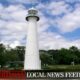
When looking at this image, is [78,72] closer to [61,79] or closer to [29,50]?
[61,79]

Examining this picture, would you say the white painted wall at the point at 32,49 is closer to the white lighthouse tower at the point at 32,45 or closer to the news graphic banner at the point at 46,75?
the white lighthouse tower at the point at 32,45

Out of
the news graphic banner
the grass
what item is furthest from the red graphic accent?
the grass

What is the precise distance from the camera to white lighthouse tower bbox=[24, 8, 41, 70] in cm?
3684

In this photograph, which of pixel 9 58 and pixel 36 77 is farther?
pixel 9 58

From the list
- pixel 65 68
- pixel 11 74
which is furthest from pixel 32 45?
pixel 11 74

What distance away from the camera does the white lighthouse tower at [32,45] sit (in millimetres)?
36844

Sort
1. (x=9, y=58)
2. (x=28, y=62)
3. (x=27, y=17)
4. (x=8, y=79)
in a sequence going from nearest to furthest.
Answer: (x=8, y=79)
(x=28, y=62)
(x=27, y=17)
(x=9, y=58)

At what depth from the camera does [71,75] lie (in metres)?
18.0

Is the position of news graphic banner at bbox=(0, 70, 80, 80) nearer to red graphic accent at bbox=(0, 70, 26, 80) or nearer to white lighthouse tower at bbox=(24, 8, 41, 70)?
red graphic accent at bbox=(0, 70, 26, 80)

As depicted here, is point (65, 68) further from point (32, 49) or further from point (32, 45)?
Answer: point (32, 45)

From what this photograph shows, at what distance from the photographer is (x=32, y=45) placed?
37875mm

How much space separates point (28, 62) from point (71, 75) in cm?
1935

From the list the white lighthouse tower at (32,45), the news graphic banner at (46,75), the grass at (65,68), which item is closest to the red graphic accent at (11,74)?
the news graphic banner at (46,75)

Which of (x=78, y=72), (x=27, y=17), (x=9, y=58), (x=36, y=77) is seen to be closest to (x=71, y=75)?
(x=78, y=72)
